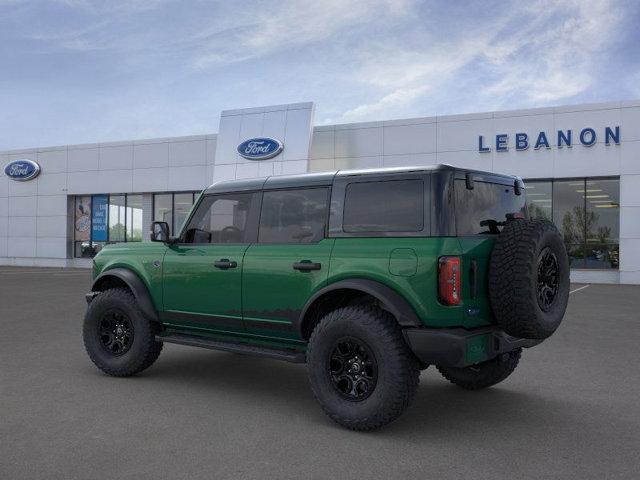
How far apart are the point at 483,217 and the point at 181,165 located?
24.2 meters

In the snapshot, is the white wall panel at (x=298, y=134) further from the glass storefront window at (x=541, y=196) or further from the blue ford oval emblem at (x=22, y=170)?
the blue ford oval emblem at (x=22, y=170)

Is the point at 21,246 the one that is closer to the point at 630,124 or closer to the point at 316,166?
the point at 316,166

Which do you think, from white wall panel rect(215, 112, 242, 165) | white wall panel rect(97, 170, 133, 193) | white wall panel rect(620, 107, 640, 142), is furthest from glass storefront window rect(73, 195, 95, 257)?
white wall panel rect(620, 107, 640, 142)

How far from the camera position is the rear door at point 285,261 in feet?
16.2

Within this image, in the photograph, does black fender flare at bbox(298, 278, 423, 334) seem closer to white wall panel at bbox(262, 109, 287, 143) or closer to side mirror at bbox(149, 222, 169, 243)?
side mirror at bbox(149, 222, 169, 243)

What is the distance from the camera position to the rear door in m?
4.94

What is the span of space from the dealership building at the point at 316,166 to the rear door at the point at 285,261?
17051 millimetres

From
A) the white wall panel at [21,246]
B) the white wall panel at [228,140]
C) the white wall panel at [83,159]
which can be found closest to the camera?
the white wall panel at [228,140]

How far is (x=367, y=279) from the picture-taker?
461cm

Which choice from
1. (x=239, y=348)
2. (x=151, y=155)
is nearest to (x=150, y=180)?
(x=151, y=155)

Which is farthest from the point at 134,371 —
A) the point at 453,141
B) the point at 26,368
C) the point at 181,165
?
the point at 181,165

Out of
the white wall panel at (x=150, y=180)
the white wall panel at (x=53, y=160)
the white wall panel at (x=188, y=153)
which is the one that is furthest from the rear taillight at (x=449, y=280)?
the white wall panel at (x=53, y=160)

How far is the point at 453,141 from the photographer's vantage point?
75.2ft

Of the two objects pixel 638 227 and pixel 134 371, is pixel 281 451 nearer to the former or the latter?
pixel 134 371
